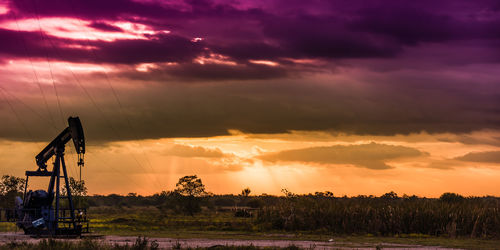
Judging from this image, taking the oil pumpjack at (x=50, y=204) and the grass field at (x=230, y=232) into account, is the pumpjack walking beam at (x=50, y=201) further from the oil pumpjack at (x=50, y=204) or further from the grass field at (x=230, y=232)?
the grass field at (x=230, y=232)

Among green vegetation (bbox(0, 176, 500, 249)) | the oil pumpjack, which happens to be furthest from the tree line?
the oil pumpjack

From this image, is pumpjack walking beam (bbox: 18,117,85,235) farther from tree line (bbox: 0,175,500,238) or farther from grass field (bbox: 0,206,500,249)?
tree line (bbox: 0,175,500,238)

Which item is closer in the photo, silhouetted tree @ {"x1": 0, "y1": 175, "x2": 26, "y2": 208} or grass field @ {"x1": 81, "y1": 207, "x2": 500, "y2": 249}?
grass field @ {"x1": 81, "y1": 207, "x2": 500, "y2": 249}

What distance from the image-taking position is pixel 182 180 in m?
106

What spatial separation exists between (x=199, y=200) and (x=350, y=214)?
42.4 m

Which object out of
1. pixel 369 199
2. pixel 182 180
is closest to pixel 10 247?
pixel 369 199

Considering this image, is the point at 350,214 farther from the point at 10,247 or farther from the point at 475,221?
the point at 10,247

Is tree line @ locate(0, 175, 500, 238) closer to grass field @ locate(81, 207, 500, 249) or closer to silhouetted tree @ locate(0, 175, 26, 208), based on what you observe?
grass field @ locate(81, 207, 500, 249)

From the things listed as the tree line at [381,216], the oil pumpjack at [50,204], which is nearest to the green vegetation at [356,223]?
the tree line at [381,216]

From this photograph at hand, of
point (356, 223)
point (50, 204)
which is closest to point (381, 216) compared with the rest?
point (356, 223)

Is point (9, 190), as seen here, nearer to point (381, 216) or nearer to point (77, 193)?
point (77, 193)

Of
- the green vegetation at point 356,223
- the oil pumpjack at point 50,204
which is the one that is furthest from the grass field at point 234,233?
the oil pumpjack at point 50,204

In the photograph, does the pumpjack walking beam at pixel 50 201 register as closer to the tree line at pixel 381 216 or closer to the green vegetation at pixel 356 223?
the green vegetation at pixel 356 223

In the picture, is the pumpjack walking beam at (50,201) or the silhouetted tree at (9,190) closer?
the pumpjack walking beam at (50,201)
